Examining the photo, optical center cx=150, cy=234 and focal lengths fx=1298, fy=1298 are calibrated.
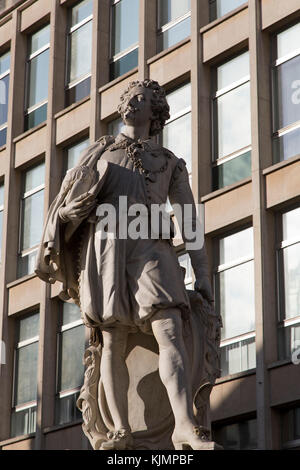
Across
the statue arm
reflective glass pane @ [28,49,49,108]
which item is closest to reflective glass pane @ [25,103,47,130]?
reflective glass pane @ [28,49,49,108]

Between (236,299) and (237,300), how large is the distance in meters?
0.05

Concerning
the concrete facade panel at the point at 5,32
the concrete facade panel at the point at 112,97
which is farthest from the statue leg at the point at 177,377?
the concrete facade panel at the point at 5,32

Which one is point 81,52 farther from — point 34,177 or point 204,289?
point 204,289

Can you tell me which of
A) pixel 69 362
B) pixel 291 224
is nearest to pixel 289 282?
pixel 291 224

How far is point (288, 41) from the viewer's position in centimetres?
2778

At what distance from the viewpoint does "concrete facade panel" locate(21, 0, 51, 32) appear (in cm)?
3631

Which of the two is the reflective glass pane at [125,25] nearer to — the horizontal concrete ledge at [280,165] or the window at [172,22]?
the window at [172,22]

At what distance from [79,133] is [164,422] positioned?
891 inches

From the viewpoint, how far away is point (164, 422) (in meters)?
11.3

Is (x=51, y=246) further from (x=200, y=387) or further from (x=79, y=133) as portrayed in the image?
(x=79, y=133)

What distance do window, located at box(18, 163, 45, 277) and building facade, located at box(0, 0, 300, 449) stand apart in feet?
0.17

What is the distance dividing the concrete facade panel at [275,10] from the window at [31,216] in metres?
9.14

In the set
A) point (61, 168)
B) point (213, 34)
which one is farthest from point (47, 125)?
point (213, 34)

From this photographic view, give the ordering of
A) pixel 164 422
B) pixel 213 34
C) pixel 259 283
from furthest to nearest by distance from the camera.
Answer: pixel 213 34 < pixel 259 283 < pixel 164 422
